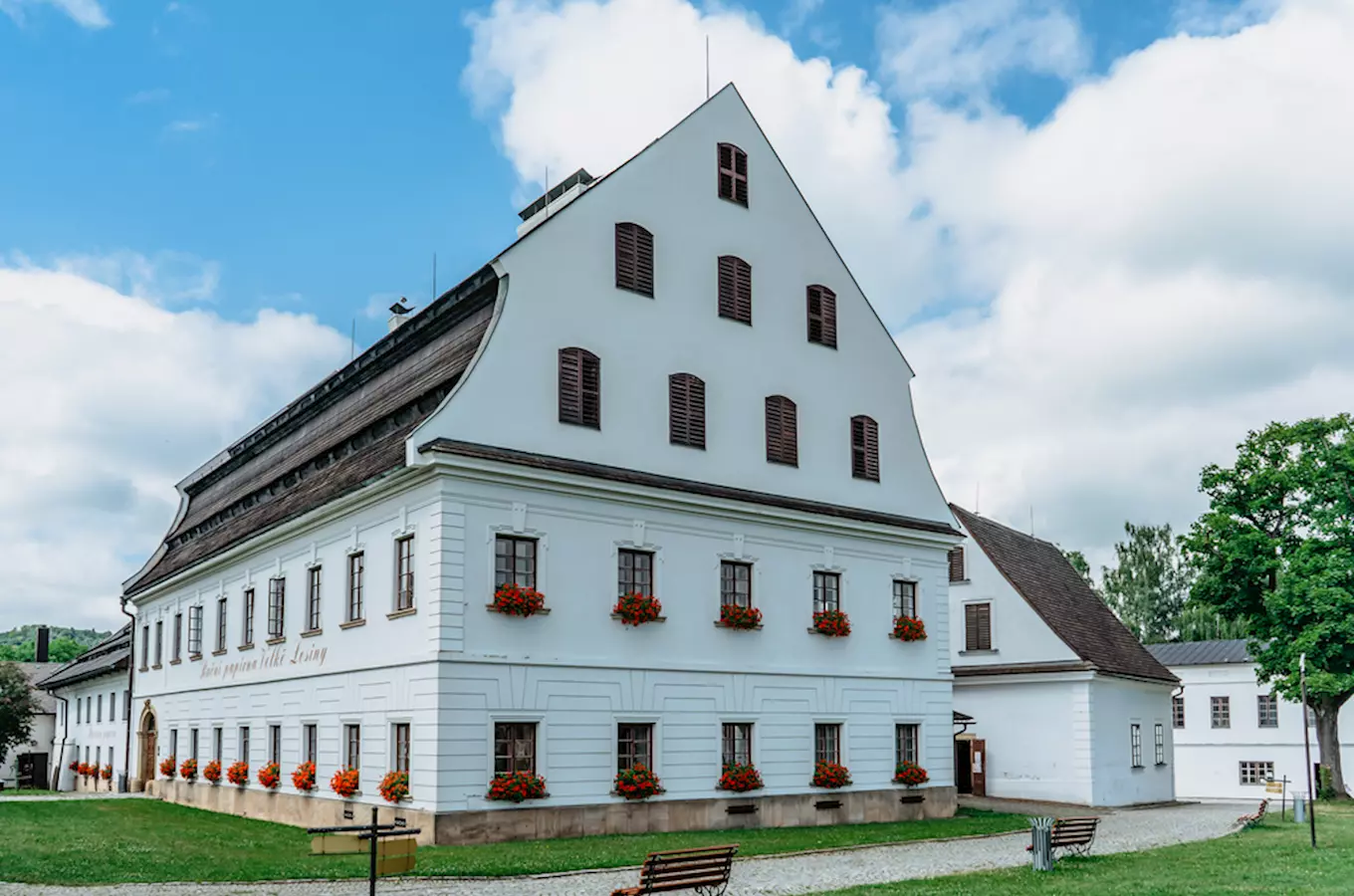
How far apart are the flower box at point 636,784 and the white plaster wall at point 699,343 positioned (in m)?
6.11

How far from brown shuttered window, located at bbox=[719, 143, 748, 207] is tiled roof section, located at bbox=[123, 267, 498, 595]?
694 cm

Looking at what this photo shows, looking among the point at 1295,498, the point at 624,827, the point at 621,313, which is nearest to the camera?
the point at 624,827

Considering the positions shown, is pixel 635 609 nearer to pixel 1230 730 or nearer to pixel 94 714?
pixel 94 714

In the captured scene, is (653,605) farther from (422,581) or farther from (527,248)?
(527,248)

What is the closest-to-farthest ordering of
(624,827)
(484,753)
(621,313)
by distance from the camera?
(484,753), (624,827), (621,313)

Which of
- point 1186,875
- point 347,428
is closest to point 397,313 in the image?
point 347,428

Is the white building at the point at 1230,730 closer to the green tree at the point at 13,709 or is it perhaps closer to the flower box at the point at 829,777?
the flower box at the point at 829,777

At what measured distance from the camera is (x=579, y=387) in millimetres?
27109

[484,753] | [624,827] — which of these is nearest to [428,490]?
[484,753]

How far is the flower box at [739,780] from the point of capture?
2794cm

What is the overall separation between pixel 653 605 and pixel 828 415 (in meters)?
7.69

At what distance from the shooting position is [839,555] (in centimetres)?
3167

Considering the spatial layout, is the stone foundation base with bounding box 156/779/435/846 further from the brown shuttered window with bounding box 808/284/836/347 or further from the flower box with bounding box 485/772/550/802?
the brown shuttered window with bounding box 808/284/836/347

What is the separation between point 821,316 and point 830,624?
7.50 metres
